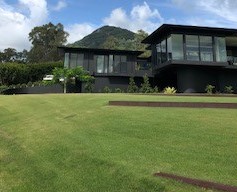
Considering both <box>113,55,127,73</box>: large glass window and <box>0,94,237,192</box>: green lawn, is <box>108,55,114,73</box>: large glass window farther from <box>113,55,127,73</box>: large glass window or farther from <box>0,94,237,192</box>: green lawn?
<box>0,94,237,192</box>: green lawn

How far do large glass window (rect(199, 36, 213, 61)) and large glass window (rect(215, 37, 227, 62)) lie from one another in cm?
65

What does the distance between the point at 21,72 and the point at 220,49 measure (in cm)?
3447

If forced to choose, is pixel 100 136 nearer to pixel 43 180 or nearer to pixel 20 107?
pixel 43 180

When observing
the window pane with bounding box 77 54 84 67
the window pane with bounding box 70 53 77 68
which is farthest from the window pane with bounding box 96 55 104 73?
the window pane with bounding box 70 53 77 68

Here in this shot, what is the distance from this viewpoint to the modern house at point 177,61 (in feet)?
119

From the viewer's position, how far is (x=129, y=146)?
36.1 feet

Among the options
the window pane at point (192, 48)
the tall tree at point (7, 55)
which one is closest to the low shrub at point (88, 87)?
the window pane at point (192, 48)

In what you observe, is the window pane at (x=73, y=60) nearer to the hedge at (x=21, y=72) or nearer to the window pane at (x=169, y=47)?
the window pane at (x=169, y=47)

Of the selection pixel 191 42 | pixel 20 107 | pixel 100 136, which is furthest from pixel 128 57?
pixel 100 136

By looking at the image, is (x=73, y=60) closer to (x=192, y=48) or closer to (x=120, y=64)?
(x=120, y=64)

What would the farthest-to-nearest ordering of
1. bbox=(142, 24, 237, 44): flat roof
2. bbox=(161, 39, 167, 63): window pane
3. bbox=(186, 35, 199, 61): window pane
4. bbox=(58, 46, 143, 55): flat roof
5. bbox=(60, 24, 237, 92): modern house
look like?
1. bbox=(58, 46, 143, 55): flat roof
2. bbox=(161, 39, 167, 63): window pane
3. bbox=(60, 24, 237, 92): modern house
4. bbox=(186, 35, 199, 61): window pane
5. bbox=(142, 24, 237, 44): flat roof

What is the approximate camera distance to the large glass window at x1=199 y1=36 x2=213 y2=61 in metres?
36.4

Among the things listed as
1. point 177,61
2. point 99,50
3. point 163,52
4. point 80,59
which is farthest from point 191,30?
point 80,59

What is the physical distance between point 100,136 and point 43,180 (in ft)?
11.3
